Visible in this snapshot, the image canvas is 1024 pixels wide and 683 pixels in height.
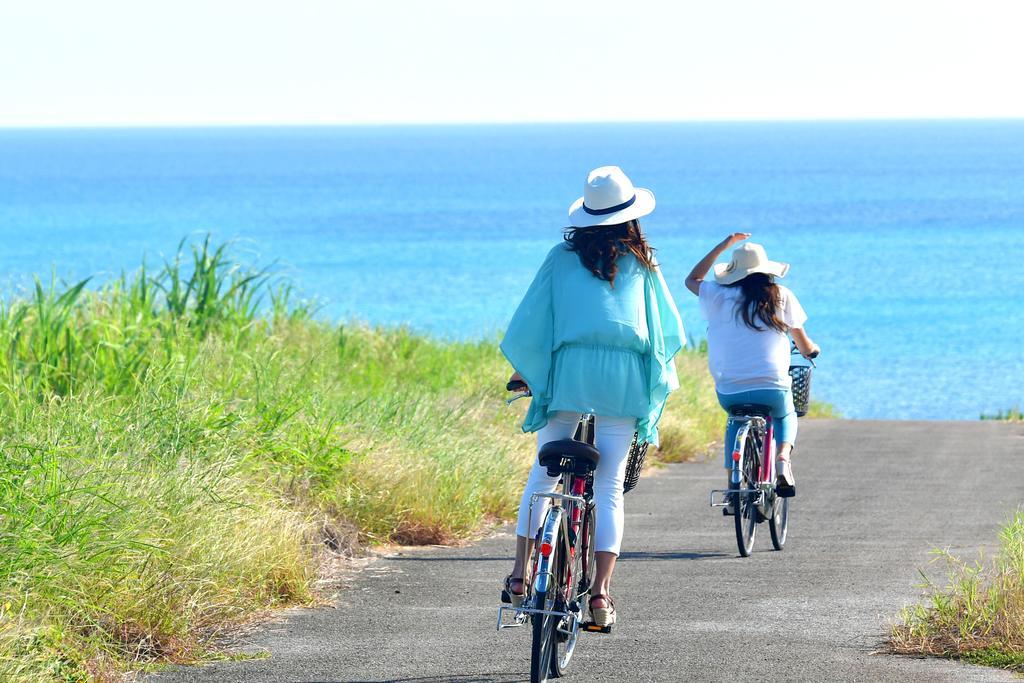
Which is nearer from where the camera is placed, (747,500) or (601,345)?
(601,345)

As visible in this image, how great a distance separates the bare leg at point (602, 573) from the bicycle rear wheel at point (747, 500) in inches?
127

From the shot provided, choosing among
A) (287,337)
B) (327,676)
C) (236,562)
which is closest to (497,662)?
(327,676)

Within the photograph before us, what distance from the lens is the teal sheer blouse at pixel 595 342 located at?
19.2 feet

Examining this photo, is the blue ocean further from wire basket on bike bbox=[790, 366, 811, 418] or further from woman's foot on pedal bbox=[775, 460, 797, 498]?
woman's foot on pedal bbox=[775, 460, 797, 498]

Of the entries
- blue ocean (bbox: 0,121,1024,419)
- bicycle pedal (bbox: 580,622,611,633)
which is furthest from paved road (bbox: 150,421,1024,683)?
blue ocean (bbox: 0,121,1024,419)

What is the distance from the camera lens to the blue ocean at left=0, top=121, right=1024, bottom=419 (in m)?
45.2

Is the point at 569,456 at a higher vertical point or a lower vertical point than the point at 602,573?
higher

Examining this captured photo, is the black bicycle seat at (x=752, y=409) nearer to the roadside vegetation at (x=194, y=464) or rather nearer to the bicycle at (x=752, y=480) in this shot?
the bicycle at (x=752, y=480)

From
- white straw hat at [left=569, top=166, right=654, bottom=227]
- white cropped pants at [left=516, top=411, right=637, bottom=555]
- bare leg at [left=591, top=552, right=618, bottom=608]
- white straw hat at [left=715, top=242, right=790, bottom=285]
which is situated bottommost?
bare leg at [left=591, top=552, right=618, bottom=608]

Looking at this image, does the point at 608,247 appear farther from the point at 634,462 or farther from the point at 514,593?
the point at 514,593

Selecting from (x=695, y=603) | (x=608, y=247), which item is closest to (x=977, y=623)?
(x=695, y=603)

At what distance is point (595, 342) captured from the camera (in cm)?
589

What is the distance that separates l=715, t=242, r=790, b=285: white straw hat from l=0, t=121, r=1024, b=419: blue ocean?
25.2 feet

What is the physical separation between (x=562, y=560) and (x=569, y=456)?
0.43 meters
